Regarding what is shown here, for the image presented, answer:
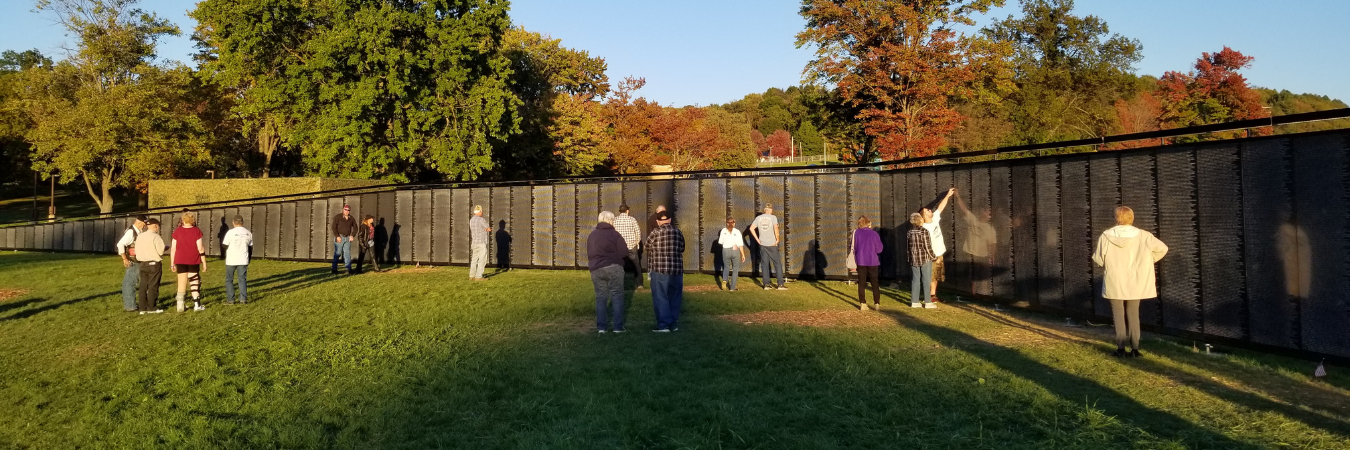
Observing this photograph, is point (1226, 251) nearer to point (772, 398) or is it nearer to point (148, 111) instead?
point (772, 398)

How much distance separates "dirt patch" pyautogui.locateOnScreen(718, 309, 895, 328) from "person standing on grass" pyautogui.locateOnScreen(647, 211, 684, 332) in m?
1.14

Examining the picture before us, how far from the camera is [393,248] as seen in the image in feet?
73.9

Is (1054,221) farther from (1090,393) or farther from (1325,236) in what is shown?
(1090,393)

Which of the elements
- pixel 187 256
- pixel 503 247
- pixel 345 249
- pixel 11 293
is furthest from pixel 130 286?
pixel 503 247

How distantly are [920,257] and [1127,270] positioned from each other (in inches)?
152

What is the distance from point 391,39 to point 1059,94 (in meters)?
47.7

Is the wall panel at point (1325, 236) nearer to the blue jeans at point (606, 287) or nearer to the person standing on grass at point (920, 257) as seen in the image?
the person standing on grass at point (920, 257)

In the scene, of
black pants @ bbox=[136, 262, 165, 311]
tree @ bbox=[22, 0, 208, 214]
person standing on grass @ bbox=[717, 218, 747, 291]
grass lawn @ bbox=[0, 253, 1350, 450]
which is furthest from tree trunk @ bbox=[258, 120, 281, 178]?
person standing on grass @ bbox=[717, 218, 747, 291]

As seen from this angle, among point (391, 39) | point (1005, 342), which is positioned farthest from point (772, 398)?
point (391, 39)

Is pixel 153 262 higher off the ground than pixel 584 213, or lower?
lower

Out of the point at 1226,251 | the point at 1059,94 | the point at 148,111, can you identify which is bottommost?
the point at 1226,251

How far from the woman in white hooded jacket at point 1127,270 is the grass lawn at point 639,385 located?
0.35 m

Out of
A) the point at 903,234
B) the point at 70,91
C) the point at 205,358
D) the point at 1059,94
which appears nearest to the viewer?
the point at 205,358

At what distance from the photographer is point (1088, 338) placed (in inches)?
338
